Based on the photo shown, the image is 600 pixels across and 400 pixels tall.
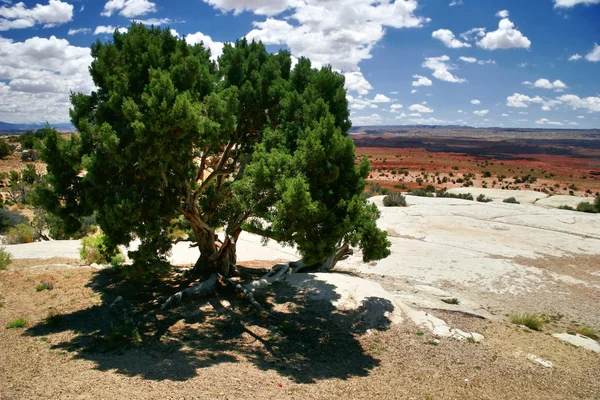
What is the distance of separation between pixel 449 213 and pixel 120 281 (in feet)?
62.2

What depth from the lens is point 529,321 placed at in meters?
10.9

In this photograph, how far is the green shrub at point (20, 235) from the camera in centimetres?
1845

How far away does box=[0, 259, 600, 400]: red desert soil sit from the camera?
7027mm

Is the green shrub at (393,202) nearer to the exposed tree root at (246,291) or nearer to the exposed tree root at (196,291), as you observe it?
the exposed tree root at (246,291)

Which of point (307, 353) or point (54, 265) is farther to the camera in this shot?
point (54, 265)

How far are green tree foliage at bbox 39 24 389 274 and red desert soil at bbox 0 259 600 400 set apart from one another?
1816 millimetres

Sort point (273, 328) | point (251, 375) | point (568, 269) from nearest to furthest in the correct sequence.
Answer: point (251, 375)
point (273, 328)
point (568, 269)

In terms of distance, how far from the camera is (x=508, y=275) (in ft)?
Answer: 51.0

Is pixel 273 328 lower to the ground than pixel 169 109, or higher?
lower

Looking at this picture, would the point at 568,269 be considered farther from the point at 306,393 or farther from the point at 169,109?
the point at 169,109

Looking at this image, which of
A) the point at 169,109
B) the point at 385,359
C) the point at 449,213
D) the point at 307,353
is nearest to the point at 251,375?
the point at 307,353

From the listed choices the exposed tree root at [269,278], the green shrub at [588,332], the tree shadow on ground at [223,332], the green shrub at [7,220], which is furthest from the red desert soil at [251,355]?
the green shrub at [7,220]

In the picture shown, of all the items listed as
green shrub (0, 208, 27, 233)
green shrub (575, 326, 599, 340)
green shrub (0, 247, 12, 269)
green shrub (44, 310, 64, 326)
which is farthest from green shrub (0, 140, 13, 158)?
green shrub (575, 326, 599, 340)

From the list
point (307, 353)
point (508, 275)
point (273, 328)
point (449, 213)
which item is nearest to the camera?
point (307, 353)
